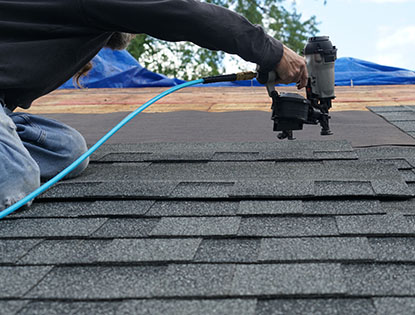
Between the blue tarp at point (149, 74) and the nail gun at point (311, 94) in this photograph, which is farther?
the blue tarp at point (149, 74)

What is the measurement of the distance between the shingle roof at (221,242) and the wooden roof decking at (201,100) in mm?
1767

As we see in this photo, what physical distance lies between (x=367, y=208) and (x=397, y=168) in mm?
463

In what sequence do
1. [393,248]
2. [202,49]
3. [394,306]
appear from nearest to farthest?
[394,306] → [393,248] → [202,49]

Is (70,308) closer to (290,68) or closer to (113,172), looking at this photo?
(113,172)

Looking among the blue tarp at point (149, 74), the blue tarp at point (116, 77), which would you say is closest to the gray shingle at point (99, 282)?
the blue tarp at point (149, 74)

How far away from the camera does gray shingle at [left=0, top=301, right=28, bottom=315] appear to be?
37.3 inches

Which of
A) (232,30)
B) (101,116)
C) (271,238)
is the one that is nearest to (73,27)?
(232,30)

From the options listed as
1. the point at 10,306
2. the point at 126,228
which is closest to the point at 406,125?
the point at 126,228

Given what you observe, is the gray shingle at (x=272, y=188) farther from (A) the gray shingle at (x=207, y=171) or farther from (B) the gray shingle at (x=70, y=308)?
(B) the gray shingle at (x=70, y=308)

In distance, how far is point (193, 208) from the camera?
1.44 metres

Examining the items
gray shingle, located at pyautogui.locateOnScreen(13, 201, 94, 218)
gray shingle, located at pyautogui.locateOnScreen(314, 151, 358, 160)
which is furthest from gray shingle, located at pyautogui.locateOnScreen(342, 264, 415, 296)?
gray shingle, located at pyautogui.locateOnScreen(314, 151, 358, 160)

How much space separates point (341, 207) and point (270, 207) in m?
0.19

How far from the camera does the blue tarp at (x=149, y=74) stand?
207 inches

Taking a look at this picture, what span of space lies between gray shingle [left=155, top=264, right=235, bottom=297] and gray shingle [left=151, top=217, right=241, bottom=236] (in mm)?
173
